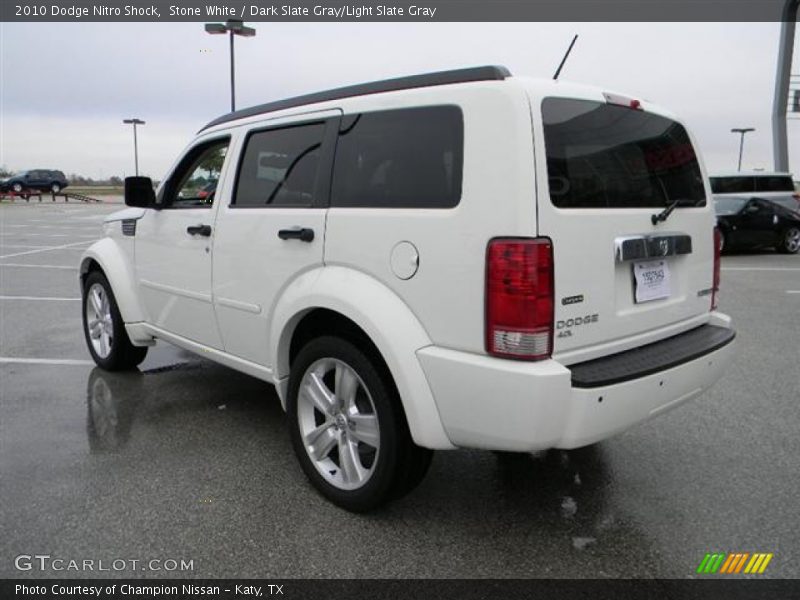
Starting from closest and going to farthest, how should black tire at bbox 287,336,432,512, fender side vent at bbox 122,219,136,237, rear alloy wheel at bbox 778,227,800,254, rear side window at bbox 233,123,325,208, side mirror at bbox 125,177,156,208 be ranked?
1. black tire at bbox 287,336,432,512
2. rear side window at bbox 233,123,325,208
3. side mirror at bbox 125,177,156,208
4. fender side vent at bbox 122,219,136,237
5. rear alloy wheel at bbox 778,227,800,254

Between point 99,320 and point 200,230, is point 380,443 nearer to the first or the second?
point 200,230

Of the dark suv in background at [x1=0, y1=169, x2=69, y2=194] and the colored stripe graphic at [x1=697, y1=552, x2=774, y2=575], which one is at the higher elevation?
the dark suv in background at [x1=0, y1=169, x2=69, y2=194]

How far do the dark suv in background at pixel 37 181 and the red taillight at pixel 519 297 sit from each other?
165 feet

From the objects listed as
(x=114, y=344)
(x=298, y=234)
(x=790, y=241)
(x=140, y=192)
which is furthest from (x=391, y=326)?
(x=790, y=241)

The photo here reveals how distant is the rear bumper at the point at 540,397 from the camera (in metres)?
2.37

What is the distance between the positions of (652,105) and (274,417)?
297 cm

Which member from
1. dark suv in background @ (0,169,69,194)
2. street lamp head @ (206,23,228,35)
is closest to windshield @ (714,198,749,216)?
street lamp head @ (206,23,228,35)

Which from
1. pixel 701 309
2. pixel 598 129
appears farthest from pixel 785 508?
pixel 598 129

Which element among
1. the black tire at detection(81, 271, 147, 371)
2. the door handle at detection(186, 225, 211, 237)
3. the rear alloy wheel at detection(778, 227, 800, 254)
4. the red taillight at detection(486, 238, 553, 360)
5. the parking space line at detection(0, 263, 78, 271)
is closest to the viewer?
the red taillight at detection(486, 238, 553, 360)

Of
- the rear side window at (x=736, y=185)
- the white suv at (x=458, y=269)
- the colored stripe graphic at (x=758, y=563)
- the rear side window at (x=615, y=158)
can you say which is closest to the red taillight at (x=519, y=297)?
the white suv at (x=458, y=269)

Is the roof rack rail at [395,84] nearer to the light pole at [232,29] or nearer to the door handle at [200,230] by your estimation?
the door handle at [200,230]

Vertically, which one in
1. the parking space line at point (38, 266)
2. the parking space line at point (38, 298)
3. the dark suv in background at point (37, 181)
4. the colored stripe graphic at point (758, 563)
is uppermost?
the dark suv in background at point (37, 181)

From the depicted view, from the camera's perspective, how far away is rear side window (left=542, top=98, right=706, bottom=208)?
8.34ft

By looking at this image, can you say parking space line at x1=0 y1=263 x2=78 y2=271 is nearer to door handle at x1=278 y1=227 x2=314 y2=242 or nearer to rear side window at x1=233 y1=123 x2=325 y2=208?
rear side window at x1=233 y1=123 x2=325 y2=208
